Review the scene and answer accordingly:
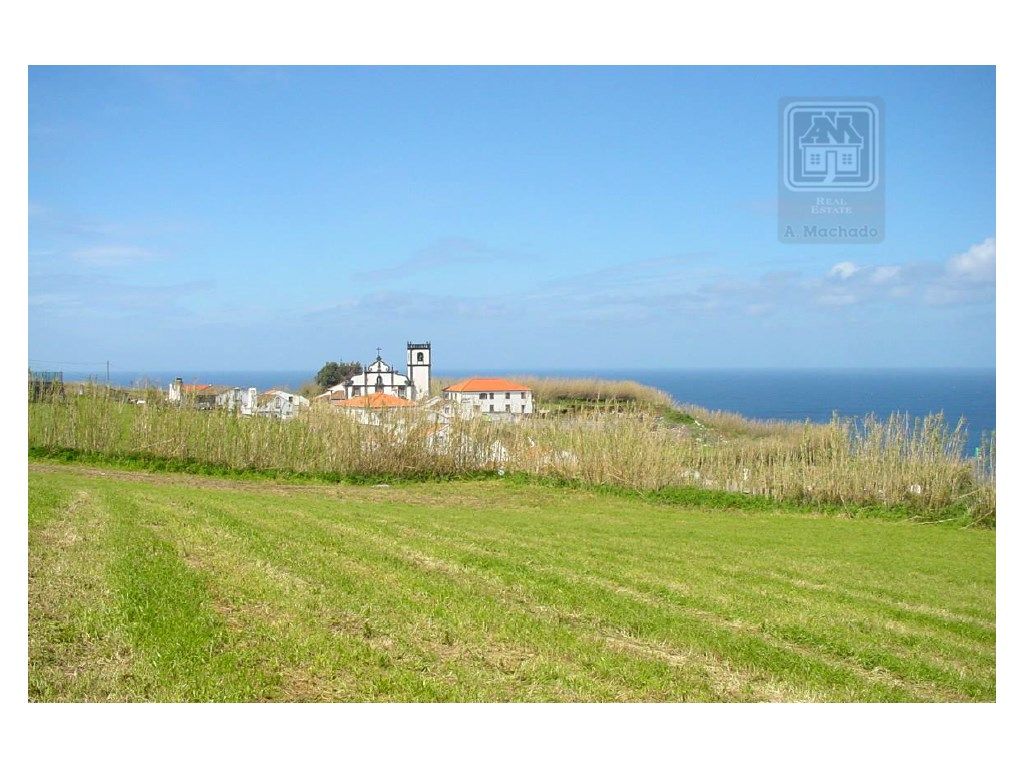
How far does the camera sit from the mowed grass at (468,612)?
3127 millimetres

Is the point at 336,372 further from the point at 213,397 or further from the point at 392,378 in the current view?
the point at 213,397

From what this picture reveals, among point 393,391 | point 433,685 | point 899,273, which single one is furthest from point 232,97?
point 393,391

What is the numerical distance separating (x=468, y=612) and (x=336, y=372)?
32.1 feet

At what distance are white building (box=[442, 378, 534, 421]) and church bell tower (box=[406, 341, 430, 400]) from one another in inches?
25.2

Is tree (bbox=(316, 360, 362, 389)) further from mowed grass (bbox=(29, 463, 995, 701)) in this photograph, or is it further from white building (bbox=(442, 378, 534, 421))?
mowed grass (bbox=(29, 463, 995, 701))

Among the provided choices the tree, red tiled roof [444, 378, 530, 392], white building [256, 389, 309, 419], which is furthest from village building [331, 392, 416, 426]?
the tree

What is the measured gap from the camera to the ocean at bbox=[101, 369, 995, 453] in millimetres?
7804

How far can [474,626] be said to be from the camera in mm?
3568
